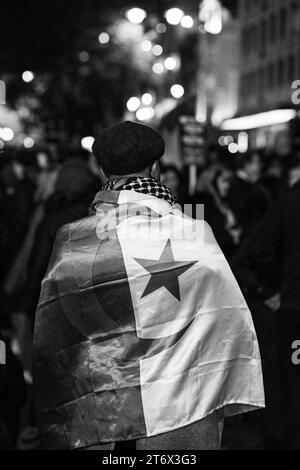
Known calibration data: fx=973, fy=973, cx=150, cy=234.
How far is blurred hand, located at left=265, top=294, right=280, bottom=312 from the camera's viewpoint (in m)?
6.24

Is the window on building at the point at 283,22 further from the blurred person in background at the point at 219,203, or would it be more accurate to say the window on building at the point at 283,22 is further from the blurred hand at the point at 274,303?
the blurred hand at the point at 274,303

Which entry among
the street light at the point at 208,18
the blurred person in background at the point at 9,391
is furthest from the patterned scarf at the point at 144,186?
the street light at the point at 208,18

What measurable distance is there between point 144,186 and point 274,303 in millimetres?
2447

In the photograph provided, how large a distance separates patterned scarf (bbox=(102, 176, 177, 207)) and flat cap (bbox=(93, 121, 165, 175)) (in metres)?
0.04

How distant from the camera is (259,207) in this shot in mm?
7629

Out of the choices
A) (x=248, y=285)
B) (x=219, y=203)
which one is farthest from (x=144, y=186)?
(x=219, y=203)

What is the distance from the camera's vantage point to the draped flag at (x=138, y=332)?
3.84 meters

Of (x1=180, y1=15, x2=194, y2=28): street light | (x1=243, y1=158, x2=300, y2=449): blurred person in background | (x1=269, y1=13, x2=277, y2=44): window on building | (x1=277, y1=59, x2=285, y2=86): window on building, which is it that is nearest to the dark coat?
(x1=243, y1=158, x2=300, y2=449): blurred person in background

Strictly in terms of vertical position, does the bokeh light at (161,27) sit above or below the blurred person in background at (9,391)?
above

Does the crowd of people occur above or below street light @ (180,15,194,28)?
below

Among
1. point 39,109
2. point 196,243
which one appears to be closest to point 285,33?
point 39,109

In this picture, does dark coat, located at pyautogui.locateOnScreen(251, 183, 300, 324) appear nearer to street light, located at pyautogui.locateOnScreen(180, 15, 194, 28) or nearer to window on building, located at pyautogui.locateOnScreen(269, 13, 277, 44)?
street light, located at pyautogui.locateOnScreen(180, 15, 194, 28)

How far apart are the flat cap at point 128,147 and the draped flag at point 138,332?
0.15m

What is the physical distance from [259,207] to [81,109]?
38.3 m
